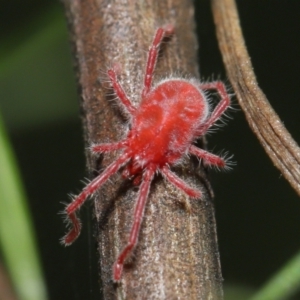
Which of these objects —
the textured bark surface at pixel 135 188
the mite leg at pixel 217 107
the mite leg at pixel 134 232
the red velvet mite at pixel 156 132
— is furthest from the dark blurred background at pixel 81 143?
the mite leg at pixel 134 232

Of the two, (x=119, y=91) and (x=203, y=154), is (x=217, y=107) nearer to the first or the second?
(x=203, y=154)

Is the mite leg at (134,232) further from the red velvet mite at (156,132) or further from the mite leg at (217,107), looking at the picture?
the mite leg at (217,107)

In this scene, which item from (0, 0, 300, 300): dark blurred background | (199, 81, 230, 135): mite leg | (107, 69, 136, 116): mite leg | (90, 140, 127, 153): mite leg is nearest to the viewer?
(90, 140, 127, 153): mite leg

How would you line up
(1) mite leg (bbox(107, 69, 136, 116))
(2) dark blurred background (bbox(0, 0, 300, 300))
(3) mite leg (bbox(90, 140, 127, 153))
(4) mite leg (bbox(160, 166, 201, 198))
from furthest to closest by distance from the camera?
(2) dark blurred background (bbox(0, 0, 300, 300)) < (1) mite leg (bbox(107, 69, 136, 116)) < (3) mite leg (bbox(90, 140, 127, 153)) < (4) mite leg (bbox(160, 166, 201, 198))

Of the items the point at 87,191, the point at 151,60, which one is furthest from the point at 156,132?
the point at 87,191

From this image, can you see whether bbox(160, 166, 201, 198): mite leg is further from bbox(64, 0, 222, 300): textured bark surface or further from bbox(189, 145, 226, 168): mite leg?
bbox(189, 145, 226, 168): mite leg

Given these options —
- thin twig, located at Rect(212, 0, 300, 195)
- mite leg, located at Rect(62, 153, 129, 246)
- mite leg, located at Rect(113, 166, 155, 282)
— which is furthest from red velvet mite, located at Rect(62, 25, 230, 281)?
thin twig, located at Rect(212, 0, 300, 195)
